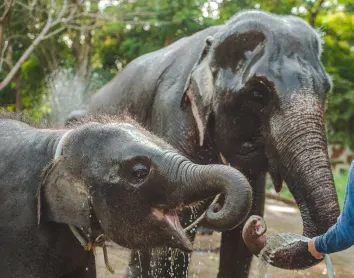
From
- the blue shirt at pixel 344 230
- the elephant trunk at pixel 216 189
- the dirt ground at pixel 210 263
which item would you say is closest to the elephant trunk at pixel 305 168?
the blue shirt at pixel 344 230

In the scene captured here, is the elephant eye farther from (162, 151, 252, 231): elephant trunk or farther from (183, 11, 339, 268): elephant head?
(183, 11, 339, 268): elephant head

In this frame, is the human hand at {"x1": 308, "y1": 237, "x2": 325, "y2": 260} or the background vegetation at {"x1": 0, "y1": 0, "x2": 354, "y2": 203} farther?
the background vegetation at {"x1": 0, "y1": 0, "x2": 354, "y2": 203}

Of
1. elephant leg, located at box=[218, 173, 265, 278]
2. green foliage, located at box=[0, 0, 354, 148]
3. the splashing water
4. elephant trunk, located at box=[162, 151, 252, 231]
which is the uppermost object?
elephant trunk, located at box=[162, 151, 252, 231]

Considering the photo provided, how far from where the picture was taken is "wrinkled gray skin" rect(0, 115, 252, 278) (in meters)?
3.04

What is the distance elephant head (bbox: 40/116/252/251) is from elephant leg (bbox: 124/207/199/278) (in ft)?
4.84

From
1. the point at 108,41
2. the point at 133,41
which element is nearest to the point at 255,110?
the point at 133,41

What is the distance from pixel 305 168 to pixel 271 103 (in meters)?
0.62

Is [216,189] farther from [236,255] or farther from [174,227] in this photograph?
[236,255]

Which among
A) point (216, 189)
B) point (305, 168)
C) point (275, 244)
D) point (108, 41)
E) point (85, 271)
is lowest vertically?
point (108, 41)

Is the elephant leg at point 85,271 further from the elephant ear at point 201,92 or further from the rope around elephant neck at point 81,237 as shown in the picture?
the elephant ear at point 201,92

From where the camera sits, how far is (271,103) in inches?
172

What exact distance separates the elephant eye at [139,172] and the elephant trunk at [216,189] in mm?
157

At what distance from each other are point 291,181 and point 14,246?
1780mm

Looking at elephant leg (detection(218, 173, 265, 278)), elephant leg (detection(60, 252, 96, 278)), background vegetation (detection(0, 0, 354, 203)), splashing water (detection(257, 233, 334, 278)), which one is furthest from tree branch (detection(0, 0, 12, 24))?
splashing water (detection(257, 233, 334, 278))
